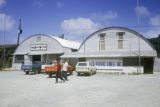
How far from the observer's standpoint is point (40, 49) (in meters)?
43.1

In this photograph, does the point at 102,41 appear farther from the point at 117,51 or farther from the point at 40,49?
the point at 40,49

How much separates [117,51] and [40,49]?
47.5 feet

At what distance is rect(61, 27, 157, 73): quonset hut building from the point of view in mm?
34188

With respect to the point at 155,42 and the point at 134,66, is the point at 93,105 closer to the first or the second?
the point at 134,66

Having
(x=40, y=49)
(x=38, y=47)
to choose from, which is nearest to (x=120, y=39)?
(x=40, y=49)

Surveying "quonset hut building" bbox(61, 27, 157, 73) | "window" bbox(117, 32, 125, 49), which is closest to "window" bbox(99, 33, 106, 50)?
"quonset hut building" bbox(61, 27, 157, 73)

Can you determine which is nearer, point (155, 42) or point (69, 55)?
point (69, 55)

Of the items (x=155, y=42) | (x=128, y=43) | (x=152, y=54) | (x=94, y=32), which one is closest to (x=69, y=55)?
(x=94, y=32)

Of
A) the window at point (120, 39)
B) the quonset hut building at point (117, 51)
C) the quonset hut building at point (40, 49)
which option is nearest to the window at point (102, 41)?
the quonset hut building at point (117, 51)

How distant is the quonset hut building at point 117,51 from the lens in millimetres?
34188

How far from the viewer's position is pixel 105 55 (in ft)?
116

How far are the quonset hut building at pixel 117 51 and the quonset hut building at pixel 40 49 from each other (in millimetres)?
3238

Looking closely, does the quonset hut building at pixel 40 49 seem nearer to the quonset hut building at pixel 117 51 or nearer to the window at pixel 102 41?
the quonset hut building at pixel 117 51

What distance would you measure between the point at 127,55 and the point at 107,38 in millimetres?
5518
